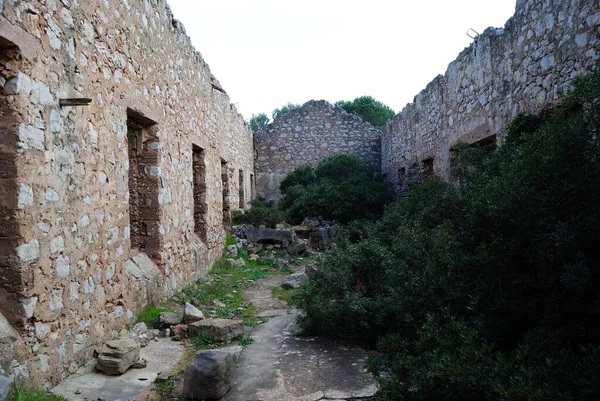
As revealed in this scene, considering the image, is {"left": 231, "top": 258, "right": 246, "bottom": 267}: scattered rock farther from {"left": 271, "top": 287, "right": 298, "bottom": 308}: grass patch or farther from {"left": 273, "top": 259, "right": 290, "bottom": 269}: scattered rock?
{"left": 271, "top": 287, "right": 298, "bottom": 308}: grass patch

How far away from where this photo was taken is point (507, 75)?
220 inches

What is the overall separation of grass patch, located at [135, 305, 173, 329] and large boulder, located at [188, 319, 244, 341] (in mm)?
531

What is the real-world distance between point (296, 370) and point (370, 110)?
26975mm

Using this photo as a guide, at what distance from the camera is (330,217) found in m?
12.4

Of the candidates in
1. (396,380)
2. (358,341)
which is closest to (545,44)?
(358,341)

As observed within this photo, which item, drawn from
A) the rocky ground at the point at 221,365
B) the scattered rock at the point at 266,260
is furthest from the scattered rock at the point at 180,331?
the scattered rock at the point at 266,260

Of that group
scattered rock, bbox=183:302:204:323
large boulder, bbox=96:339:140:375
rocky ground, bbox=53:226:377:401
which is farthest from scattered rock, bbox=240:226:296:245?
large boulder, bbox=96:339:140:375

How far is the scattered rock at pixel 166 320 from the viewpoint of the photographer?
439 centimetres

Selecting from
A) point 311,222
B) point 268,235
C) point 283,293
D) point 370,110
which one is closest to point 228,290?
point 283,293

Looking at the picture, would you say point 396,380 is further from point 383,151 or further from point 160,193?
point 383,151

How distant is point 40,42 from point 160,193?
2671 mm

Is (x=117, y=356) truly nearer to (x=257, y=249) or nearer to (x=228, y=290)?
(x=228, y=290)

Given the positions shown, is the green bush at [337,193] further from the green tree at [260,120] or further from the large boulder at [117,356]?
the green tree at [260,120]

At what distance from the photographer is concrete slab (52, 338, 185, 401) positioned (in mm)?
2834
